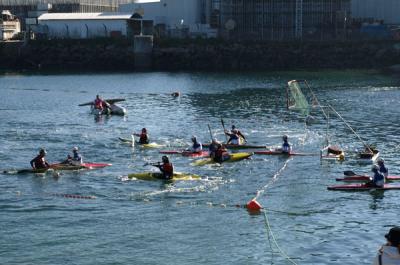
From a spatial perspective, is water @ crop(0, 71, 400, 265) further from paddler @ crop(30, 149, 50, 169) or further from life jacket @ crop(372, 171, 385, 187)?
paddler @ crop(30, 149, 50, 169)

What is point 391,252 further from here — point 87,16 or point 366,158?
point 87,16

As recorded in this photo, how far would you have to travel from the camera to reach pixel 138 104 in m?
96.6

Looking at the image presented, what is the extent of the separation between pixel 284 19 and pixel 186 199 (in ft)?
388

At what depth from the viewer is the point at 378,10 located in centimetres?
16300

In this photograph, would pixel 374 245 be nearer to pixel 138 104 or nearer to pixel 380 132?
pixel 380 132

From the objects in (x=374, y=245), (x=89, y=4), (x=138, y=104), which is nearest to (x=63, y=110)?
(x=138, y=104)

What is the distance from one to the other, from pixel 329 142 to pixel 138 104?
36821 mm

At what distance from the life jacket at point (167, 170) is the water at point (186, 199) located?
2.52 feet

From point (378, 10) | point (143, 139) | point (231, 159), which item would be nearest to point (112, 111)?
point (143, 139)

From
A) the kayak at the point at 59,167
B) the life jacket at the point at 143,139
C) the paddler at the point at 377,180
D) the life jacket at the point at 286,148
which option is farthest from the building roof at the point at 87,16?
the paddler at the point at 377,180

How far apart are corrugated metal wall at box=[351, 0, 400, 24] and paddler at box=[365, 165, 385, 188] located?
120125 millimetres

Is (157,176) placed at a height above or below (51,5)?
below

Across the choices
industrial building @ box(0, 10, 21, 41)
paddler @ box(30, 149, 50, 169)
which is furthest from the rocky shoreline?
paddler @ box(30, 149, 50, 169)

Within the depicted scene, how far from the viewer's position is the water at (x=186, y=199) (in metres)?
36.8
